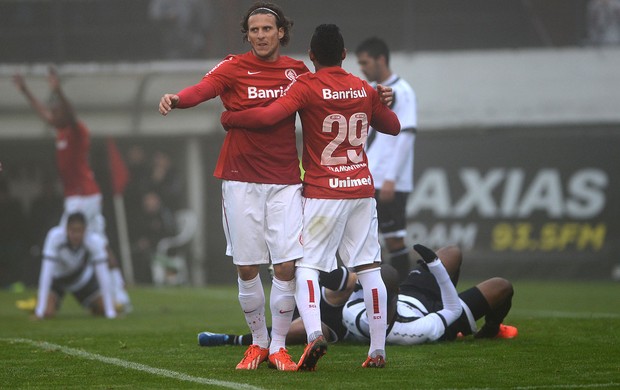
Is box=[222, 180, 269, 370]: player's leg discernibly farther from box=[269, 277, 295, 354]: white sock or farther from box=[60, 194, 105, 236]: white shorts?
box=[60, 194, 105, 236]: white shorts

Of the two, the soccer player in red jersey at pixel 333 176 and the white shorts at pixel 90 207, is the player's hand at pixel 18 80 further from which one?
the soccer player in red jersey at pixel 333 176

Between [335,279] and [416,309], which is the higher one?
[335,279]

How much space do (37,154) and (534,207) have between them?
8.50 metres

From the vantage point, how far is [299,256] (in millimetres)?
6723

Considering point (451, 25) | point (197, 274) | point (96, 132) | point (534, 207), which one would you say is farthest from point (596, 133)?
point (96, 132)

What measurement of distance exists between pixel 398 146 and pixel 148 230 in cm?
1008

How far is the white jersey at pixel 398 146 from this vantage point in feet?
34.1

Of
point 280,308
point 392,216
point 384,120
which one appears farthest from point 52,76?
point 280,308

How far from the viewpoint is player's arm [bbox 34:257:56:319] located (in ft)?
40.9

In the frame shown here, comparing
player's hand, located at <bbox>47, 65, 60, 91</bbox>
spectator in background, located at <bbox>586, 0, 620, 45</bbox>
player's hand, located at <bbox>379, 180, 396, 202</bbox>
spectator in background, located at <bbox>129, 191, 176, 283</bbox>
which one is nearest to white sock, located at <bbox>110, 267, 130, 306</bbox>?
player's hand, located at <bbox>379, 180, 396, 202</bbox>

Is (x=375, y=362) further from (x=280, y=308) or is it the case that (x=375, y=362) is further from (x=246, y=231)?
(x=246, y=231)

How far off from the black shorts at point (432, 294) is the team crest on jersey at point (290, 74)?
1.81 meters

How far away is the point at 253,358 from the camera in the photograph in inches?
271

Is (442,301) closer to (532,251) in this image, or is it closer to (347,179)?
(347,179)
